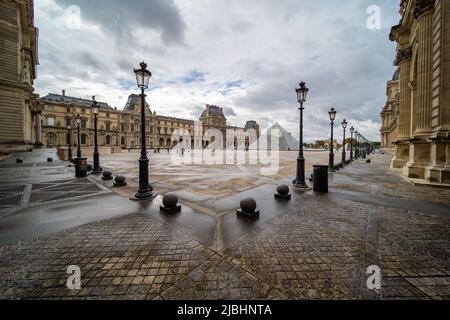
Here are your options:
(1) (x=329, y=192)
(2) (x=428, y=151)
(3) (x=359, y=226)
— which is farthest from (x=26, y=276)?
(2) (x=428, y=151)

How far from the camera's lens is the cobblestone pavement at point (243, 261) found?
256 cm

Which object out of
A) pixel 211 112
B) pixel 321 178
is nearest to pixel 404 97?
pixel 321 178

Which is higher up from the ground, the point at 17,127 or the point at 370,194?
the point at 17,127

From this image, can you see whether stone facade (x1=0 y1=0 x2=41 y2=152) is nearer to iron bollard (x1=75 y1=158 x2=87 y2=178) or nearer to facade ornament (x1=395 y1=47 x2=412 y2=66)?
iron bollard (x1=75 y1=158 x2=87 y2=178)

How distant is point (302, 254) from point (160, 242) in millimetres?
2775

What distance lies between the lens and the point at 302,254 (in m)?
3.44

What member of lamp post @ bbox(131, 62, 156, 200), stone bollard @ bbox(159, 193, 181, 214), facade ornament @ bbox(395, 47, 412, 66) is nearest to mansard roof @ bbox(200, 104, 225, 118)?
facade ornament @ bbox(395, 47, 412, 66)

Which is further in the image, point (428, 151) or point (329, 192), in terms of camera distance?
point (428, 151)

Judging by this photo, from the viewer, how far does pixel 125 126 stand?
Result: 82.9m

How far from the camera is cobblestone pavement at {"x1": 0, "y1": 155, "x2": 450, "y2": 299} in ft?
8.39

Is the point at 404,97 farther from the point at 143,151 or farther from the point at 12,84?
the point at 12,84

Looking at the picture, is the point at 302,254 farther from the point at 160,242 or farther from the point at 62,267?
the point at 62,267
